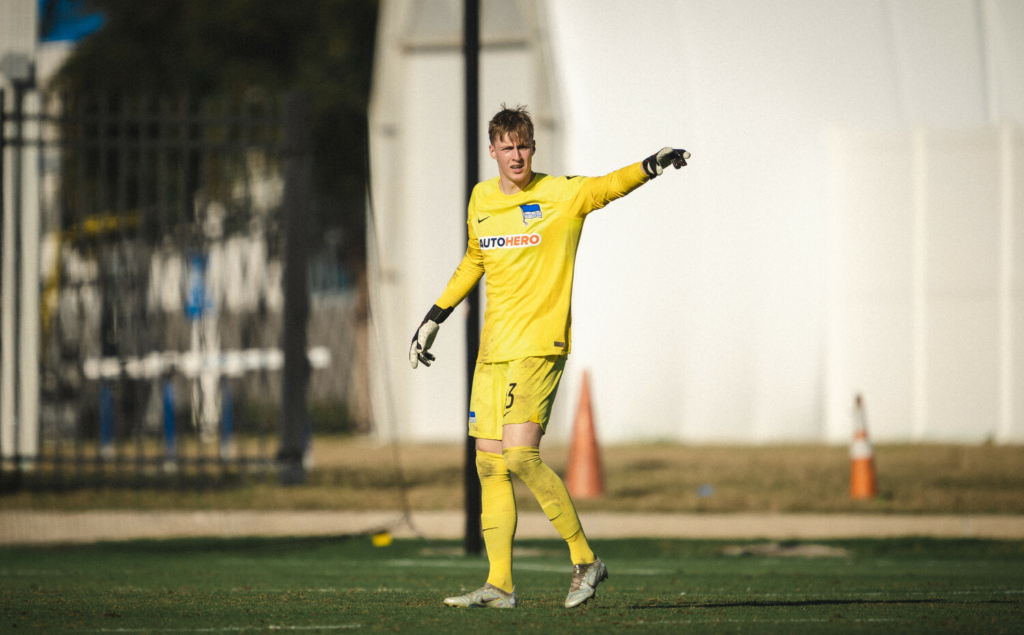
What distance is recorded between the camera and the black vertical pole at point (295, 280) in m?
11.6

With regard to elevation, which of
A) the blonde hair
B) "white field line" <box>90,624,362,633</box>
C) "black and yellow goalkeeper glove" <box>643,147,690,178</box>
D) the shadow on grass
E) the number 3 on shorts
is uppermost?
the blonde hair

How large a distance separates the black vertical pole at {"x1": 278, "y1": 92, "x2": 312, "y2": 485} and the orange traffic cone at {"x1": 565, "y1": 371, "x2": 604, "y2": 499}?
2.49 m

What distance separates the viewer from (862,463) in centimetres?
1114

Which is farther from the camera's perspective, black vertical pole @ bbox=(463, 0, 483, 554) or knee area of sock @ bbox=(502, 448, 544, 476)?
black vertical pole @ bbox=(463, 0, 483, 554)

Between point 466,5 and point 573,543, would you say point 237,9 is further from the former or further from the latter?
point 573,543

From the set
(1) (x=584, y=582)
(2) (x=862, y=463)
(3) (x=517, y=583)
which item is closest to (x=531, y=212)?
(1) (x=584, y=582)

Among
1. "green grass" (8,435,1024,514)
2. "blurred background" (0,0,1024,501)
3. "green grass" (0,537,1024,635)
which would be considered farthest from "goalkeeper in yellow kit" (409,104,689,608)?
"blurred background" (0,0,1024,501)

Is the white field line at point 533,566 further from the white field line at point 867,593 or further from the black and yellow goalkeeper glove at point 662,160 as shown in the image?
the black and yellow goalkeeper glove at point 662,160

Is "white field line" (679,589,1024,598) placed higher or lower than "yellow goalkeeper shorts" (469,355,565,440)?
lower

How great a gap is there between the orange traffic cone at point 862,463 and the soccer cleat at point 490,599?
638cm

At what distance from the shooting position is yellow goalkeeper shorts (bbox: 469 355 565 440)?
17.1 feet

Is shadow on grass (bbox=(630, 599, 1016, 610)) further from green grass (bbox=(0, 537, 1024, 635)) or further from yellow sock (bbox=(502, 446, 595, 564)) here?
yellow sock (bbox=(502, 446, 595, 564))

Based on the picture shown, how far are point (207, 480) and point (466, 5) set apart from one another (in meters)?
6.81

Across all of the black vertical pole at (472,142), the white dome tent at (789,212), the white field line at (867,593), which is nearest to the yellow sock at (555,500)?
the white field line at (867,593)
